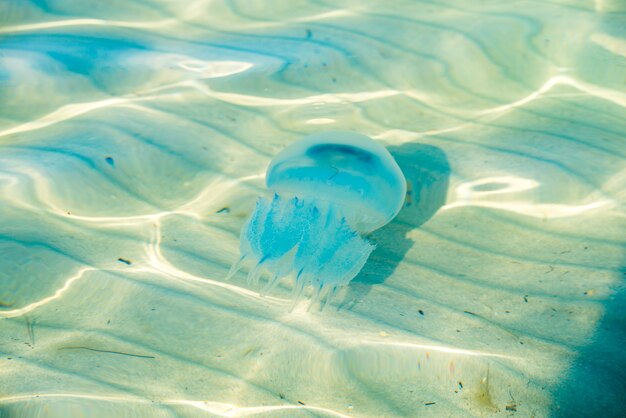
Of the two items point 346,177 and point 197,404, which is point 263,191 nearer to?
point 346,177

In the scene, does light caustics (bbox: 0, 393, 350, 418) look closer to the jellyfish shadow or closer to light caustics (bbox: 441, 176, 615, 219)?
the jellyfish shadow

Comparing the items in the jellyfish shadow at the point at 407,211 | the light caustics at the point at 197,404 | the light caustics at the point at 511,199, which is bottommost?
the light caustics at the point at 197,404

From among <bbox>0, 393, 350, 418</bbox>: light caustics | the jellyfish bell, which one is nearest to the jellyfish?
the jellyfish bell

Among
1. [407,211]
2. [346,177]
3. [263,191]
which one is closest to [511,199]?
[407,211]

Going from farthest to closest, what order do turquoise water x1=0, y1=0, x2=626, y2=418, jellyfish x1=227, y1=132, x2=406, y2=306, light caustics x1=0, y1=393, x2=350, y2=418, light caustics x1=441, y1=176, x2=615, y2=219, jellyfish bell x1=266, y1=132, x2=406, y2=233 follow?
light caustics x1=441, y1=176, x2=615, y2=219 < jellyfish bell x1=266, y1=132, x2=406, y2=233 < jellyfish x1=227, y1=132, x2=406, y2=306 < turquoise water x1=0, y1=0, x2=626, y2=418 < light caustics x1=0, y1=393, x2=350, y2=418

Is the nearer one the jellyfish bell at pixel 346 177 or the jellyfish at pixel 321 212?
the jellyfish at pixel 321 212

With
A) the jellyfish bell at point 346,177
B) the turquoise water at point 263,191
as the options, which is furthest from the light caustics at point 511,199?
the jellyfish bell at point 346,177

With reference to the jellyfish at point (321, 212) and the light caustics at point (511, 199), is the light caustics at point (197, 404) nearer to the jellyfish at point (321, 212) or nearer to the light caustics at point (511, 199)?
the jellyfish at point (321, 212)
